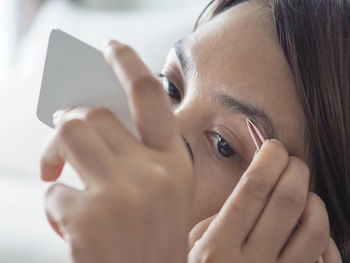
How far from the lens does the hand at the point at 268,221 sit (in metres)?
0.65

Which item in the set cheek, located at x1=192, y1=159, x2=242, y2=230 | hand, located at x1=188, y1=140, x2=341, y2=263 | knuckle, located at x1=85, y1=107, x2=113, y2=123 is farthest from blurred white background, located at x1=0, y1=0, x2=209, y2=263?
knuckle, located at x1=85, y1=107, x2=113, y2=123

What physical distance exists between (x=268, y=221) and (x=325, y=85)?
0.68ft

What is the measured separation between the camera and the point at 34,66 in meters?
1.98

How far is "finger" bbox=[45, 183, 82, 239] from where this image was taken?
49cm

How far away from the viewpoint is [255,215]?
666mm

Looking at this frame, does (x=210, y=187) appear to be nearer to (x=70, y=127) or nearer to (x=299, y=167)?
(x=299, y=167)

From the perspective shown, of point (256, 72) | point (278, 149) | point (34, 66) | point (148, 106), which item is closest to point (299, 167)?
point (278, 149)

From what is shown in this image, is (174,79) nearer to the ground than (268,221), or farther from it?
farther from it

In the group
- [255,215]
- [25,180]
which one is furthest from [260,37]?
[25,180]

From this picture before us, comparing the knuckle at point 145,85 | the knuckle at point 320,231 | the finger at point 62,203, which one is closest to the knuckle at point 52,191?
the finger at point 62,203

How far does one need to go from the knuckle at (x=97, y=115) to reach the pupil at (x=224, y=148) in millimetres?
270

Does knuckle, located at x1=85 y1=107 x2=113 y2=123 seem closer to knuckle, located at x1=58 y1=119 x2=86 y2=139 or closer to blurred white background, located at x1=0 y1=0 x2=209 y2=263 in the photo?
knuckle, located at x1=58 y1=119 x2=86 y2=139

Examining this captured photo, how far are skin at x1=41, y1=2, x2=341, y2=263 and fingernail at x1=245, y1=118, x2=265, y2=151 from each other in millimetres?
12

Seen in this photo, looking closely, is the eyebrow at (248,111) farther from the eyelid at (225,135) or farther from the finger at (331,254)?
the finger at (331,254)
